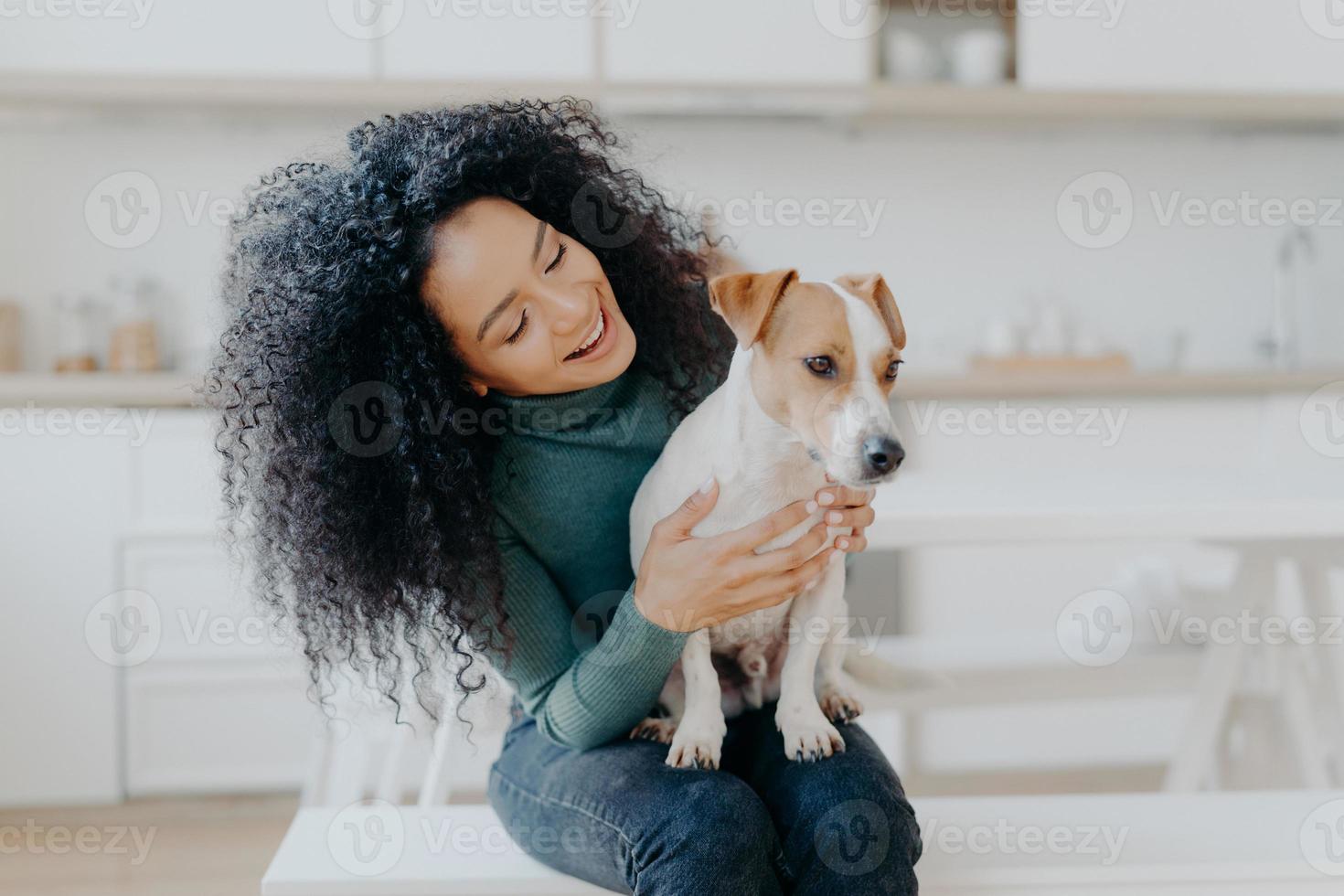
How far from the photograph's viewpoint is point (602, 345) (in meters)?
1.15

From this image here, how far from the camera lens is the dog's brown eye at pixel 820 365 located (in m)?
0.98

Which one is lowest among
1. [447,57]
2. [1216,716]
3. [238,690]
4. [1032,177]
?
[238,690]

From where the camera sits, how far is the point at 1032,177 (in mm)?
3150

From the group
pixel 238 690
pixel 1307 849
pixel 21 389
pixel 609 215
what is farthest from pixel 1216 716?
pixel 21 389

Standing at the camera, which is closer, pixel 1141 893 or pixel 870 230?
pixel 1141 893

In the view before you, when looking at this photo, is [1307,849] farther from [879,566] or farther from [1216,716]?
[879,566]

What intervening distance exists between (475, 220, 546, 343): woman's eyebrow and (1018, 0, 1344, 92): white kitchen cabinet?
2.08 m

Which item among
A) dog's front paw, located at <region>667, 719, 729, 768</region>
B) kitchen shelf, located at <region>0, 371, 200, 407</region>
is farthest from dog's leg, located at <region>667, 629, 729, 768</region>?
kitchen shelf, located at <region>0, 371, 200, 407</region>

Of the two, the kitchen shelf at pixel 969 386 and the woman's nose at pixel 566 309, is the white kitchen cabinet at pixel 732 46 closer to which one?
the kitchen shelf at pixel 969 386

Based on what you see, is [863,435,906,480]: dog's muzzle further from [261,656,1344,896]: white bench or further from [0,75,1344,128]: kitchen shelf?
[0,75,1344,128]: kitchen shelf

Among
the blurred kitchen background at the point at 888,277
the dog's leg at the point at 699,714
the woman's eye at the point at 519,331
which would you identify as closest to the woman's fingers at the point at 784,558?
the dog's leg at the point at 699,714

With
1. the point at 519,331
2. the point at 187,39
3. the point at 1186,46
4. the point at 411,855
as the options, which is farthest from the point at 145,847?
the point at 1186,46

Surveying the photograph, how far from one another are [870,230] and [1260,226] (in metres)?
1.14

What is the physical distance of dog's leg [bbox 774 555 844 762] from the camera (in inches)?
43.3
